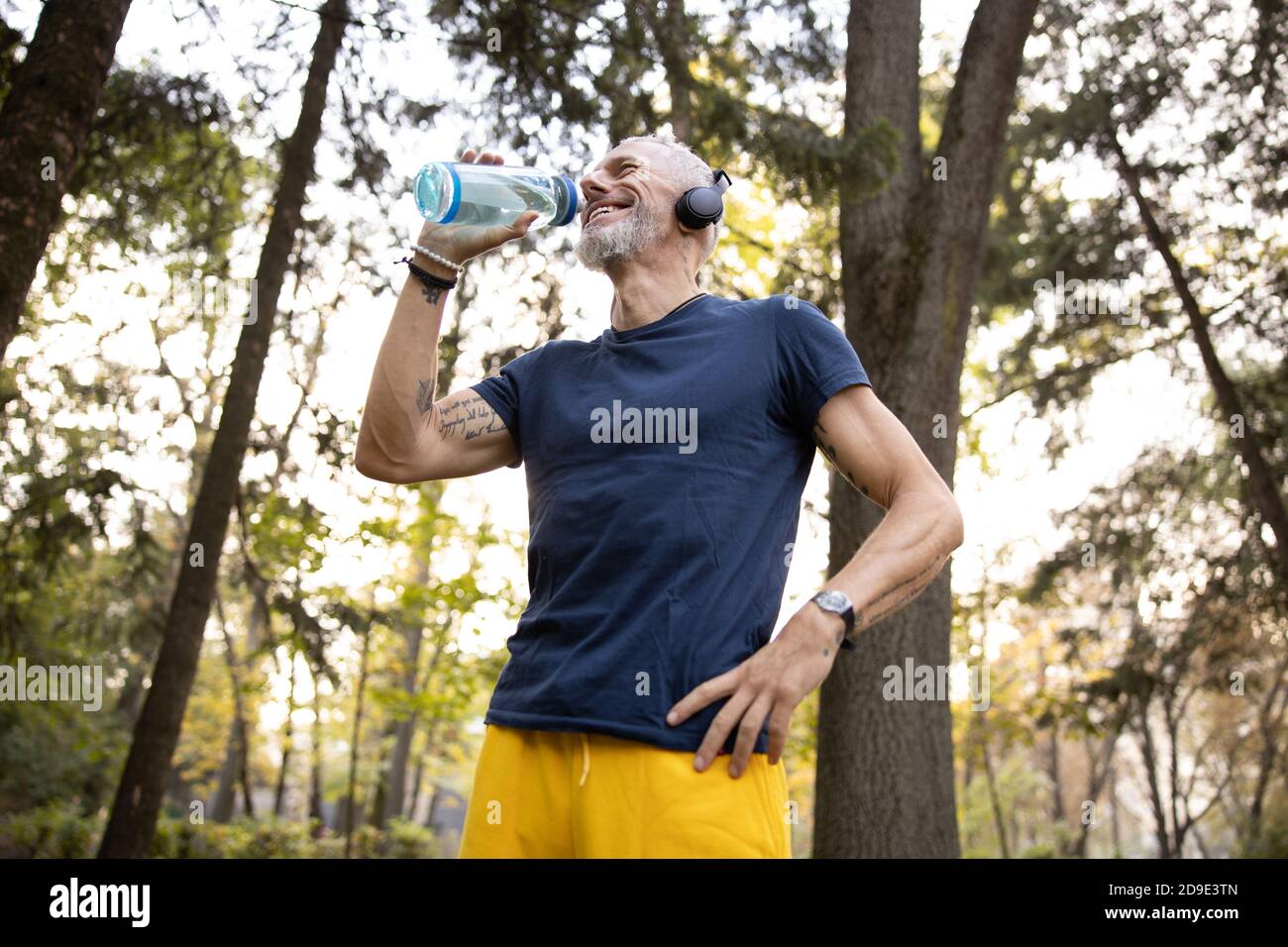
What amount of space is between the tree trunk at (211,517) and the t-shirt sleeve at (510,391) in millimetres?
5990

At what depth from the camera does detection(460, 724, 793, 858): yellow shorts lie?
1821 mm

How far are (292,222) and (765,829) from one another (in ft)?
23.7

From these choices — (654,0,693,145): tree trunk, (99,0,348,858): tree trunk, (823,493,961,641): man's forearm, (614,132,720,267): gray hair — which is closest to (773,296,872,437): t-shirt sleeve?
(823,493,961,641): man's forearm

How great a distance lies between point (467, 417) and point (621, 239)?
0.50 m

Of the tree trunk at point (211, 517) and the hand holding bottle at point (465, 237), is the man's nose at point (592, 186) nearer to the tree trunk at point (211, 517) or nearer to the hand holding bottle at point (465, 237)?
the hand holding bottle at point (465, 237)

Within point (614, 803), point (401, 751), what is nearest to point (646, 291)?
→ point (614, 803)

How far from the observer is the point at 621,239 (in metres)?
2.38

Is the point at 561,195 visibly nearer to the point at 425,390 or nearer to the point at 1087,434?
the point at 425,390

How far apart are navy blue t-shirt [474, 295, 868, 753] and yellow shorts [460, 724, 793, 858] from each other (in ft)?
0.17

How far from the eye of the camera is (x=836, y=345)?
6.84 ft

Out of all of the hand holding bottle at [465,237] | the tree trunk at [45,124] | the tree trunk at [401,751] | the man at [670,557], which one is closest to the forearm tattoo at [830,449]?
the man at [670,557]

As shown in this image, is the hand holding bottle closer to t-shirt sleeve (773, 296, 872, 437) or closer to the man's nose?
the man's nose

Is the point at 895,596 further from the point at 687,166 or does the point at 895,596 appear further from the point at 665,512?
the point at 687,166

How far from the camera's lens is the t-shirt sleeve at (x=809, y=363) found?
2049 mm
